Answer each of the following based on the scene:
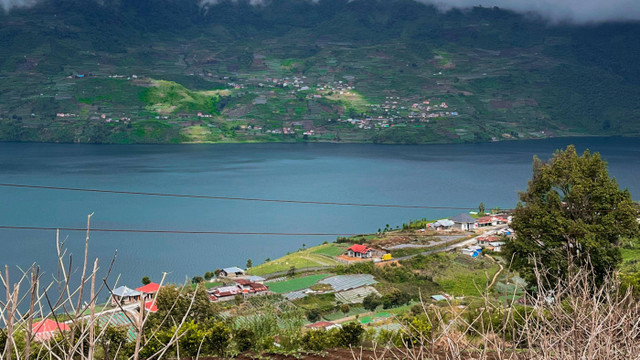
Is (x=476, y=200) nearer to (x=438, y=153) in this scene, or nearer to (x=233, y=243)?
(x=233, y=243)

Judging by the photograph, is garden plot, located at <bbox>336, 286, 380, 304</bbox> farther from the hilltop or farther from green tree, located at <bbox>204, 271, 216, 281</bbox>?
the hilltop

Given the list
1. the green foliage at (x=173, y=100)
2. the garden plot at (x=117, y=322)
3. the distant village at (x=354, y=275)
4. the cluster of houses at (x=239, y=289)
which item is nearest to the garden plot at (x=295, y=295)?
the distant village at (x=354, y=275)

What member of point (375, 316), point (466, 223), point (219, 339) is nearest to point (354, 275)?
point (375, 316)

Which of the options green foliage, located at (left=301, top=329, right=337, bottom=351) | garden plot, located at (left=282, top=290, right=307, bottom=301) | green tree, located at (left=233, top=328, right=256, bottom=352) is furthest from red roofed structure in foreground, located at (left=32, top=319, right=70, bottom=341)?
garden plot, located at (left=282, top=290, right=307, bottom=301)

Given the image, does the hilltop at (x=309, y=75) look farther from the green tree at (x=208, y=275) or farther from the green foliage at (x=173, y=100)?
the green tree at (x=208, y=275)

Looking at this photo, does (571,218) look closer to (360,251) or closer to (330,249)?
(360,251)

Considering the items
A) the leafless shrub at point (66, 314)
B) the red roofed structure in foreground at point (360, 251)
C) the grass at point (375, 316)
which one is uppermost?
the leafless shrub at point (66, 314)
